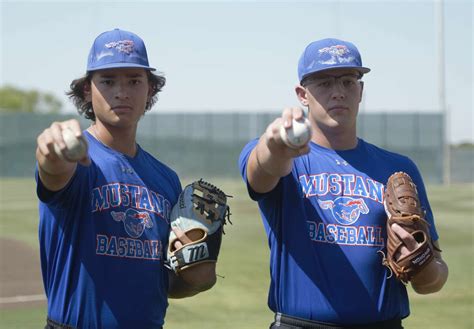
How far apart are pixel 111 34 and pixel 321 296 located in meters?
1.54

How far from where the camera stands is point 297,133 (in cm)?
266

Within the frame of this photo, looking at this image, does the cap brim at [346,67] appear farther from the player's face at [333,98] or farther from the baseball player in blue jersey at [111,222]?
the baseball player in blue jersey at [111,222]

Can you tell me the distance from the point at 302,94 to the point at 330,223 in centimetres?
A: 67

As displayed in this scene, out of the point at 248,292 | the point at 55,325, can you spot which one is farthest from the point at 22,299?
the point at 55,325

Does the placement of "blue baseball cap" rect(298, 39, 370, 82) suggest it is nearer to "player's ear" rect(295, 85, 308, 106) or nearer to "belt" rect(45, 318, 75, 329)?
"player's ear" rect(295, 85, 308, 106)

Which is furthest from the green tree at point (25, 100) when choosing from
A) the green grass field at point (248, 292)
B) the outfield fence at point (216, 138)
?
the green grass field at point (248, 292)

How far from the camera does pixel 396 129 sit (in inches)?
1325

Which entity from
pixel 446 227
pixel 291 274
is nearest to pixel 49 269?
pixel 291 274

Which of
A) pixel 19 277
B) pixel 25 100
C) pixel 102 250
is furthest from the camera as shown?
pixel 25 100

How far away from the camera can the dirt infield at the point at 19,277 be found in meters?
8.01

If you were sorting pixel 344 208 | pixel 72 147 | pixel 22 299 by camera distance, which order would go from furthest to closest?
pixel 22 299, pixel 344 208, pixel 72 147

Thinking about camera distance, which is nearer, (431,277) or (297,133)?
(297,133)

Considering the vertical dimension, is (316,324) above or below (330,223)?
below

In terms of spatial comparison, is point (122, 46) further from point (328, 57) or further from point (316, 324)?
point (316, 324)
